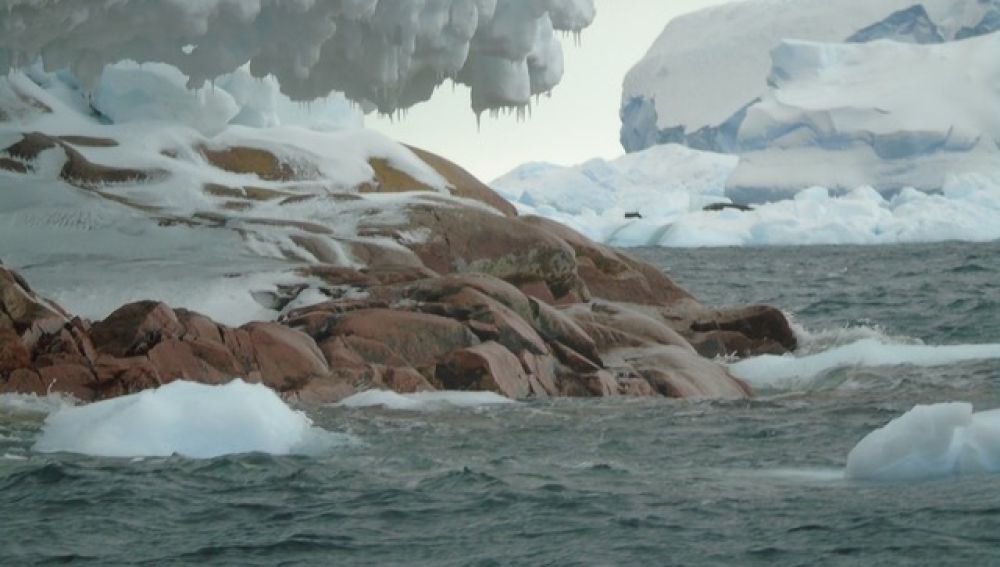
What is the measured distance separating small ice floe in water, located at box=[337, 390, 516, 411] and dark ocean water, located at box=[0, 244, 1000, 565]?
13.0 inches

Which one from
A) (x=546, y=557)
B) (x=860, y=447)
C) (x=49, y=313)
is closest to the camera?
(x=546, y=557)

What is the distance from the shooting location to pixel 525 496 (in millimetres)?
10789

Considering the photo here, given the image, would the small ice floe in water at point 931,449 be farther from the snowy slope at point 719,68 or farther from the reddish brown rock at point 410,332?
the snowy slope at point 719,68

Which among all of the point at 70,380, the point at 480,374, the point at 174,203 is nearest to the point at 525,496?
the point at 480,374

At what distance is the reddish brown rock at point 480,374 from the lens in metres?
17.4

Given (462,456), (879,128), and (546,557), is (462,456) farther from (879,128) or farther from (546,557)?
(879,128)

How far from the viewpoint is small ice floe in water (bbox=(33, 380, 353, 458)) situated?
1275 centimetres

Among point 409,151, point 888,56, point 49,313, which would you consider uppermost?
point 888,56

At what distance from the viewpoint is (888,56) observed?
88562 millimetres

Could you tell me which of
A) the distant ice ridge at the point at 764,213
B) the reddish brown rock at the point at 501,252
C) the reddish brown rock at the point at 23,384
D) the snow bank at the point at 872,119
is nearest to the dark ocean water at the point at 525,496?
the reddish brown rock at the point at 23,384

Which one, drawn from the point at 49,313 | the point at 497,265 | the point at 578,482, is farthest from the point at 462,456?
the point at 497,265

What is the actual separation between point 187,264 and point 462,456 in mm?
9896

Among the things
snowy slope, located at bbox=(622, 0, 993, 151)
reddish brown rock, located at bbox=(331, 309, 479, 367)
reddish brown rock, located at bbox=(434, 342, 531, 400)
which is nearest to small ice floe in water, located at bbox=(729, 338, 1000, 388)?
reddish brown rock, located at bbox=(434, 342, 531, 400)

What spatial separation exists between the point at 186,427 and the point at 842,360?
11301mm
